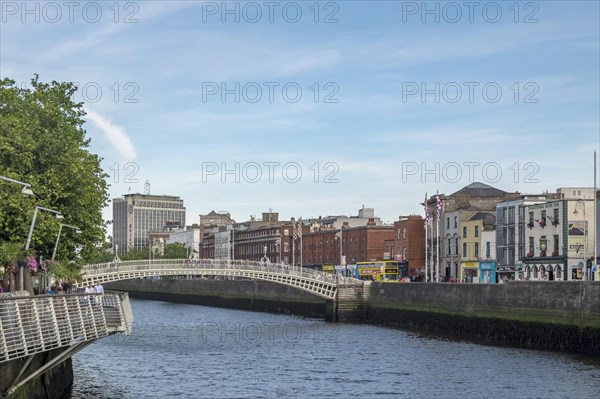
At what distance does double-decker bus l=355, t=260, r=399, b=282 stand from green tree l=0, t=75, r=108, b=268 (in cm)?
5510

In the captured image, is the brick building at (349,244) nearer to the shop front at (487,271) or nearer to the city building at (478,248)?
the city building at (478,248)

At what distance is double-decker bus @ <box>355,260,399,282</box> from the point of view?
363 feet

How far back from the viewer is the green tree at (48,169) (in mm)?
48312

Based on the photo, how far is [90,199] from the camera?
55.0 meters

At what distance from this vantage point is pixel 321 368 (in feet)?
163

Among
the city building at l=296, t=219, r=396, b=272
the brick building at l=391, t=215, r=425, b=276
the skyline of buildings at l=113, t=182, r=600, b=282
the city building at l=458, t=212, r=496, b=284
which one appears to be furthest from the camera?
the city building at l=296, t=219, r=396, b=272

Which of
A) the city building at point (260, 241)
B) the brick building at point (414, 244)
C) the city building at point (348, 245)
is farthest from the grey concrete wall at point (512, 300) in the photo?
the city building at point (260, 241)

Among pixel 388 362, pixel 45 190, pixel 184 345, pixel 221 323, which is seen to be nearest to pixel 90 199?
pixel 45 190

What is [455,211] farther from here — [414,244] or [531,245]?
[531,245]

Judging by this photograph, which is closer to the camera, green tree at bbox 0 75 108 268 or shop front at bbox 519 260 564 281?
green tree at bbox 0 75 108 268

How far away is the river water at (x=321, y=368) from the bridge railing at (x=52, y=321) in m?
6.50

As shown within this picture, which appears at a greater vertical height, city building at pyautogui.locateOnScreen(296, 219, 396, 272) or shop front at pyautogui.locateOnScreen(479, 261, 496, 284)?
city building at pyautogui.locateOnScreen(296, 219, 396, 272)

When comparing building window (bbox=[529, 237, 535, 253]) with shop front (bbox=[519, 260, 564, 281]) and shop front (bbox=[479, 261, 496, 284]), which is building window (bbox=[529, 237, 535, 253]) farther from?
shop front (bbox=[479, 261, 496, 284])

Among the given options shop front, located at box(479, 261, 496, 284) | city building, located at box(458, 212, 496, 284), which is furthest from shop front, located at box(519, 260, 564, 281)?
city building, located at box(458, 212, 496, 284)
